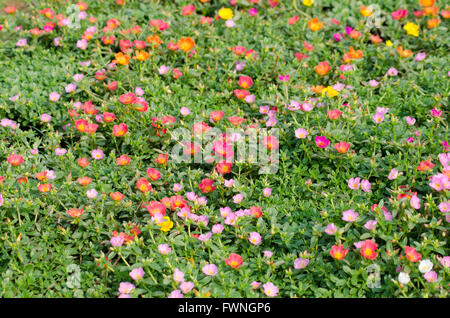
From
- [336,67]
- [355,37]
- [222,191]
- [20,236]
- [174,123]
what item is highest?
[355,37]

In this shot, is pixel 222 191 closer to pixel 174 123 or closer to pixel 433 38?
pixel 174 123

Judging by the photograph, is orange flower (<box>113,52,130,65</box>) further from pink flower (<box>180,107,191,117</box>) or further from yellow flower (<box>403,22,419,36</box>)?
yellow flower (<box>403,22,419,36</box>)

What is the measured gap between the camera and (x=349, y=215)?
291cm

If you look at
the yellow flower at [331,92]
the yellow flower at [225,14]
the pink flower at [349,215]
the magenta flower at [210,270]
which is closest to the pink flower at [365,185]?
the pink flower at [349,215]

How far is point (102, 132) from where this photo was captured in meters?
3.75

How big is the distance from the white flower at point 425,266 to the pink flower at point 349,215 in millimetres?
413

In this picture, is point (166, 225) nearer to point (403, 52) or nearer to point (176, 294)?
point (176, 294)

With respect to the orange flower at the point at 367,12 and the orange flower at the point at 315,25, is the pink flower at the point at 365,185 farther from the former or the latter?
the orange flower at the point at 367,12

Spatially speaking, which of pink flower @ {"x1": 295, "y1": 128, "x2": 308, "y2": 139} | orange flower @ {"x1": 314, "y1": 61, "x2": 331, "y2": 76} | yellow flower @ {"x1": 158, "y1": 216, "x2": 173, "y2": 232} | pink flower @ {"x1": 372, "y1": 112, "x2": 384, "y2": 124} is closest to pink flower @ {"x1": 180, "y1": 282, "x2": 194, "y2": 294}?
yellow flower @ {"x1": 158, "y1": 216, "x2": 173, "y2": 232}

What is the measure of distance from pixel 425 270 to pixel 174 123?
5.89ft

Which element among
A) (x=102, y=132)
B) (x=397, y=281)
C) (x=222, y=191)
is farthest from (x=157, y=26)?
(x=397, y=281)

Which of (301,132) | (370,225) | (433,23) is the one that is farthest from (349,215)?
(433,23)

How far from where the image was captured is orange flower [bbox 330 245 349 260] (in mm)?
2715

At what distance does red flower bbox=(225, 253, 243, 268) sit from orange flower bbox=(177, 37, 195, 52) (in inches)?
75.8
